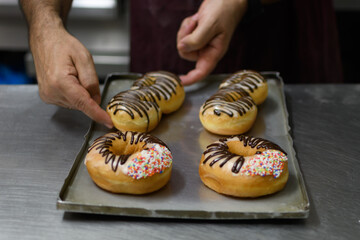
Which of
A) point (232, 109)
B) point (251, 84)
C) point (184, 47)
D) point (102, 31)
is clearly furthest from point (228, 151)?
point (102, 31)

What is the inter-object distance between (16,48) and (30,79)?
1.32 ft

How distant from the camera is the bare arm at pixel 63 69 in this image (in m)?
1.91

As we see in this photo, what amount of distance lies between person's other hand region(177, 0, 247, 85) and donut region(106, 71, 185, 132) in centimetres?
19

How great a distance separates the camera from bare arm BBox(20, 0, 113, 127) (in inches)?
75.0

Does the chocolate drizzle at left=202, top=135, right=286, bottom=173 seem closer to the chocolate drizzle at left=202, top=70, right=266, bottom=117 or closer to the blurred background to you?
the chocolate drizzle at left=202, top=70, right=266, bottom=117

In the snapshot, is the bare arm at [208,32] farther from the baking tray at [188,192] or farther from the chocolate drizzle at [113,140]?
the chocolate drizzle at [113,140]

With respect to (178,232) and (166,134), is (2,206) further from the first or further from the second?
(166,134)

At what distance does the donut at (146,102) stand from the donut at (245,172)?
419 mm

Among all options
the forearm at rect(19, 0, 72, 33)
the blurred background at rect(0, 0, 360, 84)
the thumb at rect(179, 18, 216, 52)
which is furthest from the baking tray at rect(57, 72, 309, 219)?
the blurred background at rect(0, 0, 360, 84)

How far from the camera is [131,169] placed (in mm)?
1607

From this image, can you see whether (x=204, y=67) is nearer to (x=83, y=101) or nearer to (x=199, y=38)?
(x=199, y=38)

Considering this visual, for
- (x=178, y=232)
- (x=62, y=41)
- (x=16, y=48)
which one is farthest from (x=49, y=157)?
(x=16, y=48)

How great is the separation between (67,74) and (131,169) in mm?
559

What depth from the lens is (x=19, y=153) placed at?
1882 millimetres
